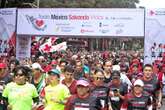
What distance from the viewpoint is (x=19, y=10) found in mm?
23734

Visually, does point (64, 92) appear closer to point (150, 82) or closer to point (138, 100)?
point (138, 100)

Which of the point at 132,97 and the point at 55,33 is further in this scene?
the point at 55,33

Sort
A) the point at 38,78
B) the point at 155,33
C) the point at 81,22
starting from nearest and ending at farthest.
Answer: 1. the point at 38,78
2. the point at 155,33
3. the point at 81,22

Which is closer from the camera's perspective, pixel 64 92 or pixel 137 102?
pixel 64 92

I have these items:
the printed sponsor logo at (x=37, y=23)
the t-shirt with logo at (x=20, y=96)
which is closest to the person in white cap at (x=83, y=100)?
the t-shirt with logo at (x=20, y=96)

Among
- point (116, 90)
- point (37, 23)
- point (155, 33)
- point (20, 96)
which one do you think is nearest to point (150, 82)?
point (116, 90)

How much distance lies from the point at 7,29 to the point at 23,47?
1155 millimetres

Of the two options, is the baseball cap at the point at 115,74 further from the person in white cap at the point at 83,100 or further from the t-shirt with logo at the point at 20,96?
the person in white cap at the point at 83,100

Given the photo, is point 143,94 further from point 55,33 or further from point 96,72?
point 55,33

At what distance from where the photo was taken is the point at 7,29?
2402cm

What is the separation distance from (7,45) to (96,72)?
15.4 m

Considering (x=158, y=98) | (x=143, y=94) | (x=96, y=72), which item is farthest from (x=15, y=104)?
(x=158, y=98)

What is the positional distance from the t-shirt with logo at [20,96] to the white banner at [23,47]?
1562 centimetres

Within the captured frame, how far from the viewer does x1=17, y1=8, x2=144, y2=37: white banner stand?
71.3 ft
